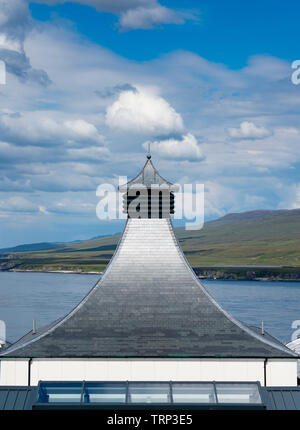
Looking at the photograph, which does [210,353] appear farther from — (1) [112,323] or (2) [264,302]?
(2) [264,302]

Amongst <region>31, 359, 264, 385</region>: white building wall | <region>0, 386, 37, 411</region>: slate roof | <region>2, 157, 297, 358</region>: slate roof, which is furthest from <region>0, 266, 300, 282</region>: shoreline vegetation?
<region>0, 386, 37, 411</region>: slate roof

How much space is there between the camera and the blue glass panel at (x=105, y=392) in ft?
49.1

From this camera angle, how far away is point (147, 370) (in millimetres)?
23734

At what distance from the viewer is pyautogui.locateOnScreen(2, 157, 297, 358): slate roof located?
79.6 feet

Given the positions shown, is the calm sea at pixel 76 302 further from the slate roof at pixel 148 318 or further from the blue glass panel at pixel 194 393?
the blue glass panel at pixel 194 393

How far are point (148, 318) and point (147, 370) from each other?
2.90 meters

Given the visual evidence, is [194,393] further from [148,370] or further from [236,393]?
[148,370]

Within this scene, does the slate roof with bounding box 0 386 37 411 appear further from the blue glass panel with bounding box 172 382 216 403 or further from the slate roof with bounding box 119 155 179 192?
the slate roof with bounding box 119 155 179 192

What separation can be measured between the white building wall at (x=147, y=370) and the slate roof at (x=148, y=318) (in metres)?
0.29

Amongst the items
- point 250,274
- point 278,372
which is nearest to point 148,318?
point 278,372

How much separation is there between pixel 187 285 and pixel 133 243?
3024 millimetres

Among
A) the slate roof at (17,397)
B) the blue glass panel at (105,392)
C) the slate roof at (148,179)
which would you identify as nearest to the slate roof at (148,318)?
the slate roof at (148,179)
